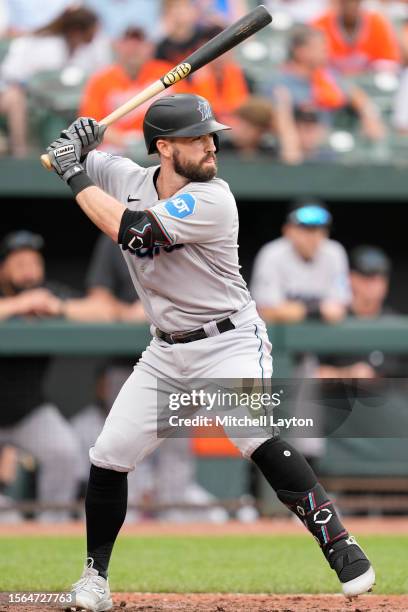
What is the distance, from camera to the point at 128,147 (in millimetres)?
8398

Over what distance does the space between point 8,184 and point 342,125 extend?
275 centimetres

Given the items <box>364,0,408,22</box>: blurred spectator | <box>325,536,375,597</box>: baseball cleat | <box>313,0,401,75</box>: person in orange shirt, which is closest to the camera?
<box>325,536,375,597</box>: baseball cleat

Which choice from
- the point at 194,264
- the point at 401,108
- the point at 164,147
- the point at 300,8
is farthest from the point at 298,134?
the point at 194,264

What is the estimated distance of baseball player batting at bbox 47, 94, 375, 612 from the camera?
3756mm

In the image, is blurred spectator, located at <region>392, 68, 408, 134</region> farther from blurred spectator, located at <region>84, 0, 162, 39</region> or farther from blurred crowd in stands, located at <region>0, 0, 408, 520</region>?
blurred spectator, located at <region>84, 0, 162, 39</region>

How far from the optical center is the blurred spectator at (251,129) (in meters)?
8.48

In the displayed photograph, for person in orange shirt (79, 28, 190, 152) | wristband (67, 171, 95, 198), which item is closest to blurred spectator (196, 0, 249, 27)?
person in orange shirt (79, 28, 190, 152)

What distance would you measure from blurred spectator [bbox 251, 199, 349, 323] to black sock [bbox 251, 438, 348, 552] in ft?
12.1

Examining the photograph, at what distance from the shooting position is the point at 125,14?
9.91 metres

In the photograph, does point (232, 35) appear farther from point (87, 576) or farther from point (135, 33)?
point (135, 33)

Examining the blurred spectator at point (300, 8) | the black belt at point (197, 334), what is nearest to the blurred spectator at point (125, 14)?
the blurred spectator at point (300, 8)

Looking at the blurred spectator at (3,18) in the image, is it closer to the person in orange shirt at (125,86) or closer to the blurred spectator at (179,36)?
the person in orange shirt at (125,86)

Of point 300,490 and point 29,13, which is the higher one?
point 29,13

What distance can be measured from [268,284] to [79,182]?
152 inches
